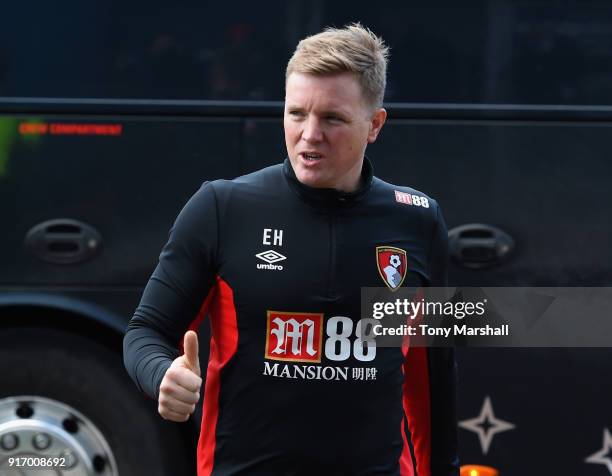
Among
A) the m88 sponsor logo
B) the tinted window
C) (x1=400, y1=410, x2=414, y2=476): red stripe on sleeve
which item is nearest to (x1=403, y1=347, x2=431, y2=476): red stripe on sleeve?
(x1=400, y1=410, x2=414, y2=476): red stripe on sleeve

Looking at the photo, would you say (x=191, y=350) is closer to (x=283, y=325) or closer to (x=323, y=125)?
(x=283, y=325)

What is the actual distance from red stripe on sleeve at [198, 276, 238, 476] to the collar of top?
0.23 metres

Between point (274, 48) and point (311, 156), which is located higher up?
point (274, 48)

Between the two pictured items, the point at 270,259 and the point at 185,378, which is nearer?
the point at 185,378

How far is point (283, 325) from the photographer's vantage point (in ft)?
7.39

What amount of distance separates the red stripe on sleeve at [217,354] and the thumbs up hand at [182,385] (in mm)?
250

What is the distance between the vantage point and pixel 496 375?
14.1 feet

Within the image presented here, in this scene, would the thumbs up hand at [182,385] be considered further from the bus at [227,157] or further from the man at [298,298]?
the bus at [227,157]

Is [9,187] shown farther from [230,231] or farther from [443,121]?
[230,231]

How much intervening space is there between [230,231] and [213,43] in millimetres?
2062

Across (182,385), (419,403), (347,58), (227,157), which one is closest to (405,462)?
(419,403)

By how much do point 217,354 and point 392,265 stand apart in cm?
38

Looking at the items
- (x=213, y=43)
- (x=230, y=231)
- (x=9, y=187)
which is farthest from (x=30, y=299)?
(x=230, y=231)

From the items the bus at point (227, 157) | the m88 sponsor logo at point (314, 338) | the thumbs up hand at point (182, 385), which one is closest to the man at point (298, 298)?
the m88 sponsor logo at point (314, 338)
